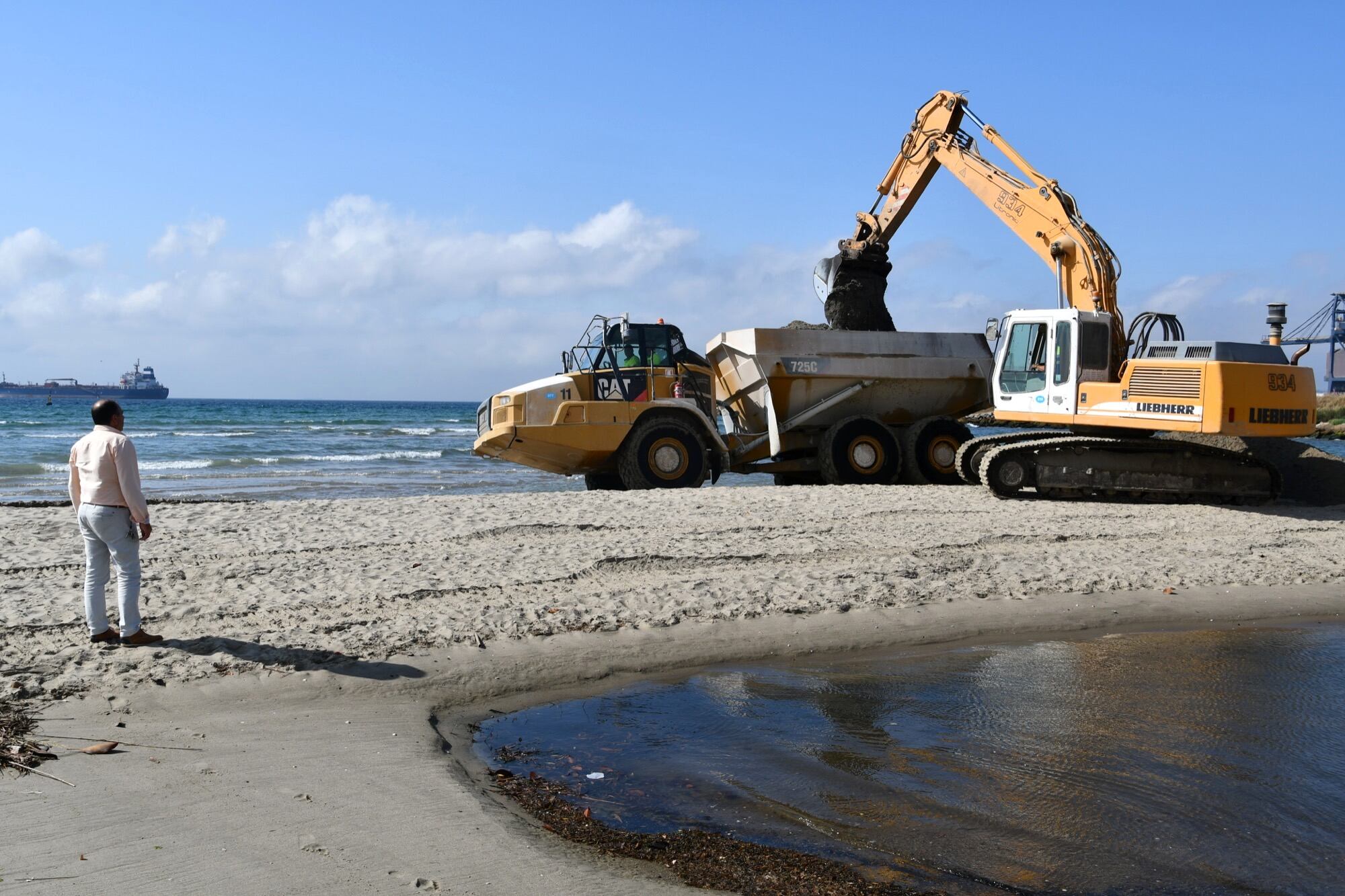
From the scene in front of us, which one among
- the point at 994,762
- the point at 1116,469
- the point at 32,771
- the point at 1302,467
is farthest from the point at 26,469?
the point at 994,762

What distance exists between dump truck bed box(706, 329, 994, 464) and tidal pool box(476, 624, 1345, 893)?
874cm

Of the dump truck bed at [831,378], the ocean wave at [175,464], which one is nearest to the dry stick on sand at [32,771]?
the dump truck bed at [831,378]

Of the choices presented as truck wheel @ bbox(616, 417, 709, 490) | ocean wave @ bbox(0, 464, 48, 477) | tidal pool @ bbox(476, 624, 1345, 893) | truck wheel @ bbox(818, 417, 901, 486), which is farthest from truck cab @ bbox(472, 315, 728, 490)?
ocean wave @ bbox(0, 464, 48, 477)

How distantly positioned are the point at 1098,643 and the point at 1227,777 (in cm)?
273

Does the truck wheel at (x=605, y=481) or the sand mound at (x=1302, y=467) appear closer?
the sand mound at (x=1302, y=467)

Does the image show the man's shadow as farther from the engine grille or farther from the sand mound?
the sand mound

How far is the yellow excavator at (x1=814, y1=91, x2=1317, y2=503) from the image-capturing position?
512 inches

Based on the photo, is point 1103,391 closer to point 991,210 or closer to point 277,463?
point 991,210

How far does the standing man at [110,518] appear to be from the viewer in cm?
641

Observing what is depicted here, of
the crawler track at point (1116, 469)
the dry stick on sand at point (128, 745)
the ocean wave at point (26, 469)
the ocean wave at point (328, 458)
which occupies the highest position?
the crawler track at point (1116, 469)

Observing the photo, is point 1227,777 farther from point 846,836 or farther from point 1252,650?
point 1252,650

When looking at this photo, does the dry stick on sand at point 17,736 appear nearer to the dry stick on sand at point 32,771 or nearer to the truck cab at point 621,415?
the dry stick on sand at point 32,771

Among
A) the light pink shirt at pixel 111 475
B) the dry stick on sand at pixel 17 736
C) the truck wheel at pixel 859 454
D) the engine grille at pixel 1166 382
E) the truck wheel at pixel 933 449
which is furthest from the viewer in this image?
the truck wheel at pixel 933 449

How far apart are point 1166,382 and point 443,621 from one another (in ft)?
32.1
